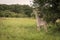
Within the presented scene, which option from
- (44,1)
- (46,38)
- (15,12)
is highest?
(44,1)

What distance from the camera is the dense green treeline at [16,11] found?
26719mm

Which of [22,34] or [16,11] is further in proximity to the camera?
[16,11]

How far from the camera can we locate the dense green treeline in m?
26.7

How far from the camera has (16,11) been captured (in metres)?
32.6

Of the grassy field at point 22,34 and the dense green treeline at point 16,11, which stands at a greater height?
the grassy field at point 22,34

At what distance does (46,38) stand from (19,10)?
23479 millimetres

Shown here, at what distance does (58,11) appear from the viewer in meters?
9.84

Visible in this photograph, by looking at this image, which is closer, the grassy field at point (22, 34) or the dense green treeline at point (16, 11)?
the grassy field at point (22, 34)

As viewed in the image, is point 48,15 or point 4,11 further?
point 4,11

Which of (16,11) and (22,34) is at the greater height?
(22,34)

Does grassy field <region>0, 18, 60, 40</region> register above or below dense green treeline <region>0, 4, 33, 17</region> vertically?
above

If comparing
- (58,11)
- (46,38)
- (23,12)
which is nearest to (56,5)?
(58,11)

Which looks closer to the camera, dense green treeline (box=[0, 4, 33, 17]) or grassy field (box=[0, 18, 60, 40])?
grassy field (box=[0, 18, 60, 40])

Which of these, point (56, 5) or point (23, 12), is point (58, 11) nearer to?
point (56, 5)
